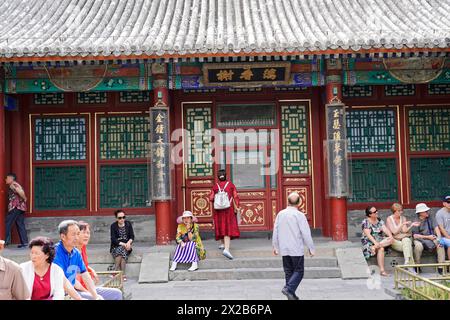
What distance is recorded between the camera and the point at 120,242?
10328 millimetres

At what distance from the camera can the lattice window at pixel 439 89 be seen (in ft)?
40.5

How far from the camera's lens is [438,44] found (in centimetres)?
1023

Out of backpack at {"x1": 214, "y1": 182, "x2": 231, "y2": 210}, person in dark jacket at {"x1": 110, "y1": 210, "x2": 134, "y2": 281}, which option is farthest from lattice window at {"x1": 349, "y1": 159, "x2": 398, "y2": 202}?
person in dark jacket at {"x1": 110, "y1": 210, "x2": 134, "y2": 281}

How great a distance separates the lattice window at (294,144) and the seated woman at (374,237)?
8.17 feet

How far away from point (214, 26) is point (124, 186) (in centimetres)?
369

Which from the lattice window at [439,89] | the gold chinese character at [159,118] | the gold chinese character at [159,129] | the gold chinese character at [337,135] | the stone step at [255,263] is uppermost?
the lattice window at [439,89]

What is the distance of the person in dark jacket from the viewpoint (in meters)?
10.3

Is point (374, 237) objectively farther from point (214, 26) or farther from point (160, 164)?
point (214, 26)

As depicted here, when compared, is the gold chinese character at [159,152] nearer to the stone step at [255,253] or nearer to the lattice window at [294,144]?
the stone step at [255,253]

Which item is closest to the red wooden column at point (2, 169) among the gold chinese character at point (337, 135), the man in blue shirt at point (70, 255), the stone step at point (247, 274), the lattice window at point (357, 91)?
the stone step at point (247, 274)

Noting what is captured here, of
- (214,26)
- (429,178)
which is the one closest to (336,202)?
(429,178)

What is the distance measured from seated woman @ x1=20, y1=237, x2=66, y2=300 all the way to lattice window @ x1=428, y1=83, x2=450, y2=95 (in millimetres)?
9308

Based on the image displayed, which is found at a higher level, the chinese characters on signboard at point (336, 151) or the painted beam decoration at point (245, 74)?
the painted beam decoration at point (245, 74)

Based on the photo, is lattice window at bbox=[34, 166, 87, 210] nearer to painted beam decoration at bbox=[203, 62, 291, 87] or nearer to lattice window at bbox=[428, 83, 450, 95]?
painted beam decoration at bbox=[203, 62, 291, 87]
